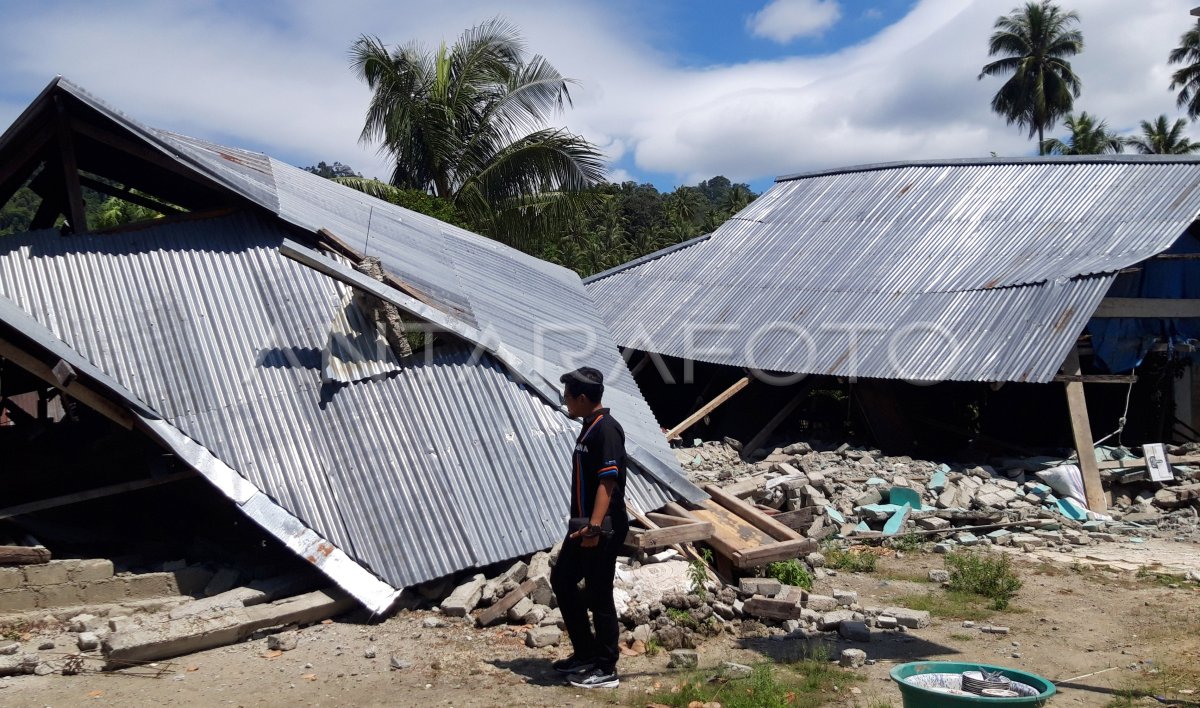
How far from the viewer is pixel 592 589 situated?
5.61 metres

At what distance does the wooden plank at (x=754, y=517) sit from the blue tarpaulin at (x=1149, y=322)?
776 cm

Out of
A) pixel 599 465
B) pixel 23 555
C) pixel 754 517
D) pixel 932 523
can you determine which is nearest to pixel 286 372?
pixel 23 555

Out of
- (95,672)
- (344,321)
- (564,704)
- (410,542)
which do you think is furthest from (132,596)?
(564,704)

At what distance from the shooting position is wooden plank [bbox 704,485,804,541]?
26.4ft

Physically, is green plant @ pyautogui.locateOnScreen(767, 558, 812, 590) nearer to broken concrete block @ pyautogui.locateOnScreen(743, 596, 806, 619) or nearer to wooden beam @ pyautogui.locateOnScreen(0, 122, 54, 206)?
broken concrete block @ pyautogui.locateOnScreen(743, 596, 806, 619)

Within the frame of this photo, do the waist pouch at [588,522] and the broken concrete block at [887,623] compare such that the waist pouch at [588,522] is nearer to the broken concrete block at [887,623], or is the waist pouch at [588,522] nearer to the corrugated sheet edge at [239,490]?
the corrugated sheet edge at [239,490]

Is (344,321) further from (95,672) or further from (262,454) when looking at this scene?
(95,672)

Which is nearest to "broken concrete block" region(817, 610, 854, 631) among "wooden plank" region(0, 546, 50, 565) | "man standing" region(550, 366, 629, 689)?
"man standing" region(550, 366, 629, 689)

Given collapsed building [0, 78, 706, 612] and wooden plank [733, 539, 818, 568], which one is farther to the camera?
wooden plank [733, 539, 818, 568]

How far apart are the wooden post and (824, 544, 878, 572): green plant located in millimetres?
3698

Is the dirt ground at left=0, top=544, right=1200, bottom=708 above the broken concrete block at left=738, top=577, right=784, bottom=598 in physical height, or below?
below

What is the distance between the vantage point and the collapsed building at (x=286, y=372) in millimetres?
7113

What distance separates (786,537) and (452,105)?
53.5ft

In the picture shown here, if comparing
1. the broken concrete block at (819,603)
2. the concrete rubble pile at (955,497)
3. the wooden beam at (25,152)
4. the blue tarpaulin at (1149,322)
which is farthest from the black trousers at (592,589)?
the blue tarpaulin at (1149,322)
